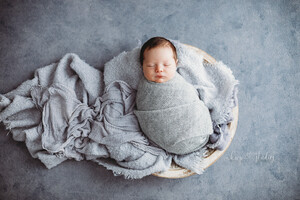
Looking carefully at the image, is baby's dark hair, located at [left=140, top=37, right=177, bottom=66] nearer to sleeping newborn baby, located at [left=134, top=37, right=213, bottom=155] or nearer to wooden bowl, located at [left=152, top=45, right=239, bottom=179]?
sleeping newborn baby, located at [left=134, top=37, right=213, bottom=155]

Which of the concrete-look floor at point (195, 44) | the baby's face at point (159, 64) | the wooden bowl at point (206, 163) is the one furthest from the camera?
the concrete-look floor at point (195, 44)

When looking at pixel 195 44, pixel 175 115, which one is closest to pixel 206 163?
pixel 175 115

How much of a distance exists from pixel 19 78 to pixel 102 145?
60 centimetres

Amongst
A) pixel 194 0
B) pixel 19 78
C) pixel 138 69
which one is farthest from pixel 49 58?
pixel 194 0

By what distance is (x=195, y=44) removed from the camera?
121cm

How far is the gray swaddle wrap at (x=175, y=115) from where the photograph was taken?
2.98 feet

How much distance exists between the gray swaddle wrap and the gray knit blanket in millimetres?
69

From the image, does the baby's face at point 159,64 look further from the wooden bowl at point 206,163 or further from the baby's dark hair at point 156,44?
the wooden bowl at point 206,163

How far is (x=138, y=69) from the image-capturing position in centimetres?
100

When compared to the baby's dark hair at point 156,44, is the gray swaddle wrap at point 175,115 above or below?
below

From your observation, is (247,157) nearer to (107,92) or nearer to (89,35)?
(107,92)

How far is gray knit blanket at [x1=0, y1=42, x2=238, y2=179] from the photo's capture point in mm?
979

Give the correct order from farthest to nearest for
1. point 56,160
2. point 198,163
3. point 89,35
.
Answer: point 89,35, point 56,160, point 198,163

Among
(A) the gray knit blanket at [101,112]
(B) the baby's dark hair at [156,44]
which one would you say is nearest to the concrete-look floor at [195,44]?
(A) the gray knit blanket at [101,112]
